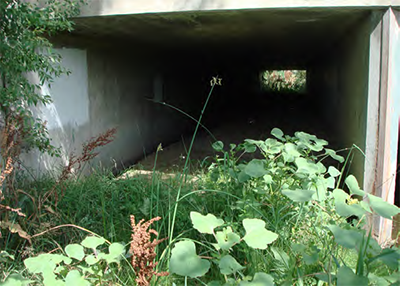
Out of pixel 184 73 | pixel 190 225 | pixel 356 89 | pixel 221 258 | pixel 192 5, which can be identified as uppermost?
pixel 192 5

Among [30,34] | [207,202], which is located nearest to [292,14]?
[207,202]

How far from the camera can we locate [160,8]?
3076 millimetres

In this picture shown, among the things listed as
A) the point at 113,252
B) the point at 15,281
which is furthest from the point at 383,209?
the point at 15,281

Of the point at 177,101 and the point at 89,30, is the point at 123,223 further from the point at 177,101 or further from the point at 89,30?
the point at 177,101

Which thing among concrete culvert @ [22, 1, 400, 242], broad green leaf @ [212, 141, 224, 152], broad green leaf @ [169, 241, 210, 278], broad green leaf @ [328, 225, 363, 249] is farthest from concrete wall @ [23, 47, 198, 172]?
broad green leaf @ [328, 225, 363, 249]

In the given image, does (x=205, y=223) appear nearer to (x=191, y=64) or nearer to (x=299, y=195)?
(x=299, y=195)

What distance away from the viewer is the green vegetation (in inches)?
56.1

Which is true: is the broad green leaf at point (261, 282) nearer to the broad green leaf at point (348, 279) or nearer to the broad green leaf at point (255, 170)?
the broad green leaf at point (348, 279)

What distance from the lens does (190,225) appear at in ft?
8.02

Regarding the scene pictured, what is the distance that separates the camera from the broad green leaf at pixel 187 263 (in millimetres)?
1275

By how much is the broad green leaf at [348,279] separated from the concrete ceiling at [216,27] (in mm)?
2291

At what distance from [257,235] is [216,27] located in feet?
9.95

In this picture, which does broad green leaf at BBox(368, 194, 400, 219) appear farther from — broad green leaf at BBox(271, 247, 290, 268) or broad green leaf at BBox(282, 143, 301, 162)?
broad green leaf at BBox(282, 143, 301, 162)

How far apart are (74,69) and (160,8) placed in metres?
1.47
